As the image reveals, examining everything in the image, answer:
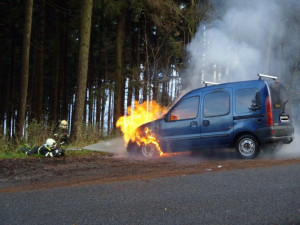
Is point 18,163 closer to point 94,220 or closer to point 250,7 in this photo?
point 94,220

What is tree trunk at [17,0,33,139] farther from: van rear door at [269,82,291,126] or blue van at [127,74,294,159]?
van rear door at [269,82,291,126]

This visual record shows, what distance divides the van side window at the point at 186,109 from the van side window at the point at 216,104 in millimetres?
282

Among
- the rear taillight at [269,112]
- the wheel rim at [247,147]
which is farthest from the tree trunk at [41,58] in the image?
the rear taillight at [269,112]

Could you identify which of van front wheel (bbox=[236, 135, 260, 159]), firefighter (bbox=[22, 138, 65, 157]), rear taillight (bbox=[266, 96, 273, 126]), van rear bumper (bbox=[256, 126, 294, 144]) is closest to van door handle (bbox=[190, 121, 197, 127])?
van front wheel (bbox=[236, 135, 260, 159])

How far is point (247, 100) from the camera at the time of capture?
905cm

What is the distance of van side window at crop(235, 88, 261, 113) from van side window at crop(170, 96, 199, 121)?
116 cm

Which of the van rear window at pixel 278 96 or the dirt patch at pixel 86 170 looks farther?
Answer: the van rear window at pixel 278 96

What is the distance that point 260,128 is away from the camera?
28.9 ft

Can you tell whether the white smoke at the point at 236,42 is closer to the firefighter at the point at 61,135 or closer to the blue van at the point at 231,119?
the blue van at the point at 231,119

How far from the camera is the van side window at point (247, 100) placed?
29.2 feet

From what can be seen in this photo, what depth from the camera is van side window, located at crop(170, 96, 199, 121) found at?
9781mm

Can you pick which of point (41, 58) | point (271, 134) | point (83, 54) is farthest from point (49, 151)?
point (41, 58)

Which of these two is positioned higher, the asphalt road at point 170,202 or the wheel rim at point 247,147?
the wheel rim at point 247,147

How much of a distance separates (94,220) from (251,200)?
7.28 feet
